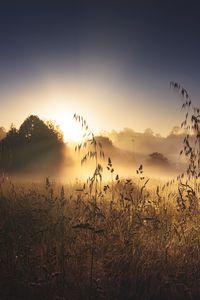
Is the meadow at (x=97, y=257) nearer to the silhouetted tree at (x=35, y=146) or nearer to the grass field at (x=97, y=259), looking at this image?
the grass field at (x=97, y=259)

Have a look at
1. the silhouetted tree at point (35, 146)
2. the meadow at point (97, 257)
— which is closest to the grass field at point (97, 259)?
the meadow at point (97, 257)

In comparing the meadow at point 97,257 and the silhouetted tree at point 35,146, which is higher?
the silhouetted tree at point 35,146

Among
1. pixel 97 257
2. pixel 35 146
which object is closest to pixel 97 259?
pixel 97 257

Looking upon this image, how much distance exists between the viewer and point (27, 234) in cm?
582

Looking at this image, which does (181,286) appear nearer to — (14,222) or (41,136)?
(14,222)

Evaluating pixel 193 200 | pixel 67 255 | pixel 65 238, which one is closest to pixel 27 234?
pixel 65 238

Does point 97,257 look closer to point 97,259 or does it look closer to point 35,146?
point 97,259

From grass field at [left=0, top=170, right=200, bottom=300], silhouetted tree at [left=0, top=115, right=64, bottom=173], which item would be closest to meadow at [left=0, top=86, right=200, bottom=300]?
grass field at [left=0, top=170, right=200, bottom=300]

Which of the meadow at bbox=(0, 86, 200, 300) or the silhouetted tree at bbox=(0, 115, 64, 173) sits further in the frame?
the silhouetted tree at bbox=(0, 115, 64, 173)

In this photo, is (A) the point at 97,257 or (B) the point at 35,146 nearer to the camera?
(A) the point at 97,257

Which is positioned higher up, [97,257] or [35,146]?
[35,146]

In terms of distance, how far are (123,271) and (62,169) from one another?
21820 mm

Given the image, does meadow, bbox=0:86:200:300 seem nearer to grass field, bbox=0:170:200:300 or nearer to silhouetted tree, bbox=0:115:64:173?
grass field, bbox=0:170:200:300

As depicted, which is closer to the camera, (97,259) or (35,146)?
(97,259)
